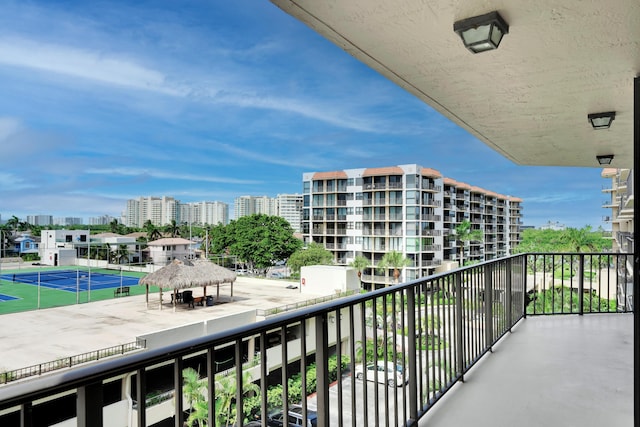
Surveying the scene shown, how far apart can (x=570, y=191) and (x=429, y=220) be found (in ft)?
260

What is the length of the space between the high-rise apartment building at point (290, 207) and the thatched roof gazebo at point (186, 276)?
2267 inches

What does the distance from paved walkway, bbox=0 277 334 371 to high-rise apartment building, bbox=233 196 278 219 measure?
56863mm

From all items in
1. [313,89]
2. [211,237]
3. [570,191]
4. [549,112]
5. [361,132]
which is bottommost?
[211,237]

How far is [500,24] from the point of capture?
1.86m

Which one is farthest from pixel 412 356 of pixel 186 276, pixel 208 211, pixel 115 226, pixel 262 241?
pixel 208 211

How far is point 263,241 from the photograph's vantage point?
147ft

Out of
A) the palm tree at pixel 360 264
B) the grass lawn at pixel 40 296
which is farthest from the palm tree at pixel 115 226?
the palm tree at pixel 360 264

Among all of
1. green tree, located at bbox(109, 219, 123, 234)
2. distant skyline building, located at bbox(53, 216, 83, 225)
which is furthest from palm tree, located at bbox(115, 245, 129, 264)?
distant skyline building, located at bbox(53, 216, 83, 225)

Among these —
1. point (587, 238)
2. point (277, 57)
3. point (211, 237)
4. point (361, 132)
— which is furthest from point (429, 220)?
point (277, 57)

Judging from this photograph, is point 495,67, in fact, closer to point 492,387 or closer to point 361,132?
point 492,387

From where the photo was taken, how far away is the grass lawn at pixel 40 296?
3109 cm

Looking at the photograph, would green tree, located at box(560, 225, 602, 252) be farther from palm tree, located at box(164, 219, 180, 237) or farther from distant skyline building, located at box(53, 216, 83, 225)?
distant skyline building, located at box(53, 216, 83, 225)

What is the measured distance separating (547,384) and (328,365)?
216 cm

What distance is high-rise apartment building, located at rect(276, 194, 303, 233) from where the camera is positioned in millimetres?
85188
